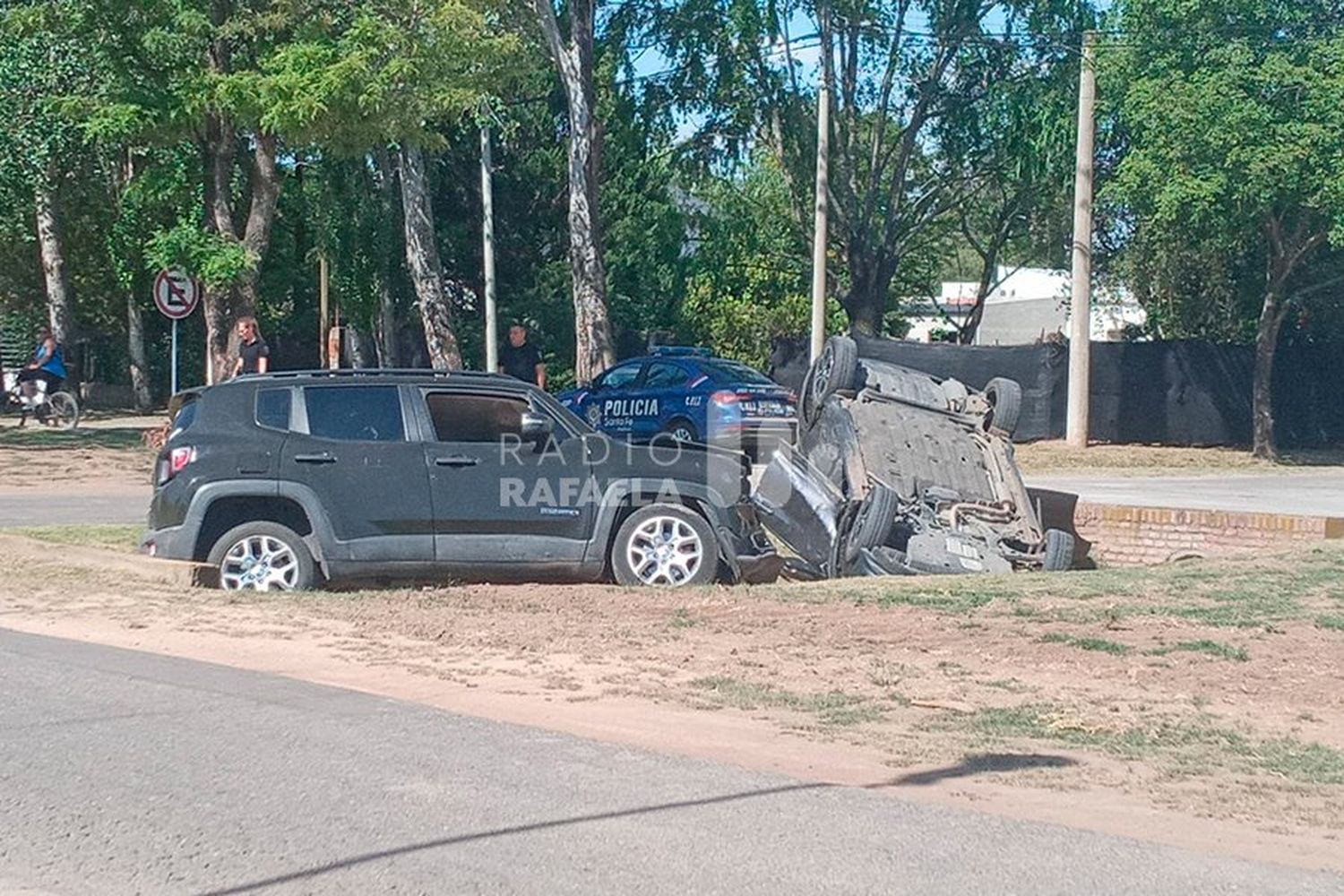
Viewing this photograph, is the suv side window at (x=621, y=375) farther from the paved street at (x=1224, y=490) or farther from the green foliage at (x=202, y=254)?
the paved street at (x=1224, y=490)

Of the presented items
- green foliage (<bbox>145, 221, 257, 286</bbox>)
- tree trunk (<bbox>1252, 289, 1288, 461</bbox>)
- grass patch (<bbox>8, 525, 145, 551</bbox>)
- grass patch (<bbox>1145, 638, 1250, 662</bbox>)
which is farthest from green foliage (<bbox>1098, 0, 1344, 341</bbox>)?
grass patch (<bbox>8, 525, 145, 551</bbox>)

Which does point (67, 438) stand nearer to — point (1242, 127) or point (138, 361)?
point (138, 361)

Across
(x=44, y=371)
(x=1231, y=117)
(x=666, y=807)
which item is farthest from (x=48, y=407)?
(x=666, y=807)

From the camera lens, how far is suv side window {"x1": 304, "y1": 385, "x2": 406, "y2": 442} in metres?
12.0

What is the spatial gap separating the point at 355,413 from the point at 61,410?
1828cm

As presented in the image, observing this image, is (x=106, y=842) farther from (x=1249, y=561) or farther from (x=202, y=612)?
(x=1249, y=561)

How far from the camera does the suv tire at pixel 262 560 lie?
1178 cm

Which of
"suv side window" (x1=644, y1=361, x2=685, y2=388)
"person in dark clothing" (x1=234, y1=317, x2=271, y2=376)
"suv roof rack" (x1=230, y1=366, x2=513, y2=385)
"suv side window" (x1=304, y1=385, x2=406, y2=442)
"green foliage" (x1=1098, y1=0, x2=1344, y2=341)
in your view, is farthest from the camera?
"green foliage" (x1=1098, y1=0, x2=1344, y2=341)

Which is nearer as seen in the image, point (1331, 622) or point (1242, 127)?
point (1331, 622)

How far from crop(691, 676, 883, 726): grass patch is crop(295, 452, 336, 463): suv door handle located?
3.87 m

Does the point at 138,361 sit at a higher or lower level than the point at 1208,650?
higher

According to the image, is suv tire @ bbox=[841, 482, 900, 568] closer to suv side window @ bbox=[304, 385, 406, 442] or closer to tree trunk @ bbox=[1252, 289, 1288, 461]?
suv side window @ bbox=[304, 385, 406, 442]

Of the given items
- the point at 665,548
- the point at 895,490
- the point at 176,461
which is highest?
the point at 176,461

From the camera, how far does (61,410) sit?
28438 mm
